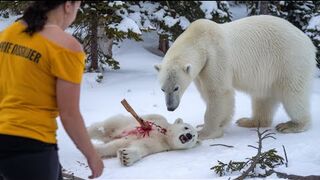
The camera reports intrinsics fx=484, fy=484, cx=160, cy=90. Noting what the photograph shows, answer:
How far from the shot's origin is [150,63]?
1146 centimetres

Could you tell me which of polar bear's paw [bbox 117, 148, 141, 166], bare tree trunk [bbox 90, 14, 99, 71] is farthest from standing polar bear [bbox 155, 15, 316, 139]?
bare tree trunk [bbox 90, 14, 99, 71]

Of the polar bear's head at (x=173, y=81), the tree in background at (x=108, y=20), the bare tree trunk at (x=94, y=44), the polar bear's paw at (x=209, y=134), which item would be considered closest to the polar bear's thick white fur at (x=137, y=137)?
Answer: the polar bear's head at (x=173, y=81)

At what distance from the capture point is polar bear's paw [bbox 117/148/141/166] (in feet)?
15.2

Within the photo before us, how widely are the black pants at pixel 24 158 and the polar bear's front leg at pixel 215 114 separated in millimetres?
3396

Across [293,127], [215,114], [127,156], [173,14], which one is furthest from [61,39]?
[173,14]

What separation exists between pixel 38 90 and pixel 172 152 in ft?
9.53

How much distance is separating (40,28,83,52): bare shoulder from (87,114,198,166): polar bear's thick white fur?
2.52m

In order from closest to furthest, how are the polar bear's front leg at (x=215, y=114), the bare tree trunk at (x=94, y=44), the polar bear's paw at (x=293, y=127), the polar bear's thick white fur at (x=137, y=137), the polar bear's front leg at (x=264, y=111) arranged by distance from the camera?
the polar bear's thick white fur at (x=137, y=137) < the polar bear's front leg at (x=215, y=114) < the polar bear's paw at (x=293, y=127) < the polar bear's front leg at (x=264, y=111) < the bare tree trunk at (x=94, y=44)

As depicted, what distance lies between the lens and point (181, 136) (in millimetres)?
5082

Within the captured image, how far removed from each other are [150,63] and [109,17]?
336 cm

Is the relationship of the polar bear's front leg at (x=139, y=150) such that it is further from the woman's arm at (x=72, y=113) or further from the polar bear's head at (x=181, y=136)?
the woman's arm at (x=72, y=113)

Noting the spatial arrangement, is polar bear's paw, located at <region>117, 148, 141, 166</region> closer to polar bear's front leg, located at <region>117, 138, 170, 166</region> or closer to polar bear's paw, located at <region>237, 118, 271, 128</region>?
polar bear's front leg, located at <region>117, 138, 170, 166</region>

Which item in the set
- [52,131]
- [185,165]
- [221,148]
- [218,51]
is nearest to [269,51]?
[218,51]

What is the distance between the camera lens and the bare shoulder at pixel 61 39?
7.43 feet
